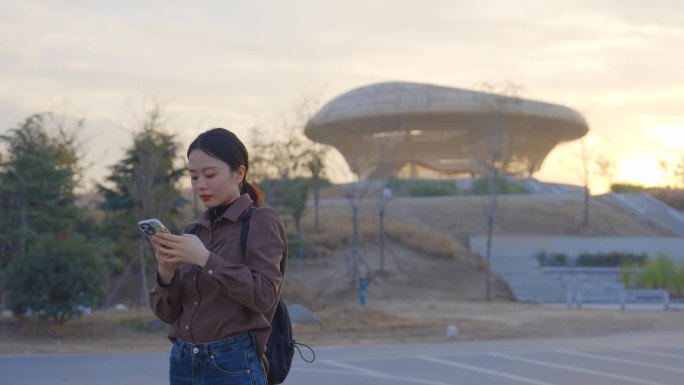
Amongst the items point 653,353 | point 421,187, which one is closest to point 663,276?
point 653,353

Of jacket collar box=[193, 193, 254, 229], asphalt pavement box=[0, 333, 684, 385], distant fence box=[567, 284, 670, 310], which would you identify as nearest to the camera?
jacket collar box=[193, 193, 254, 229]

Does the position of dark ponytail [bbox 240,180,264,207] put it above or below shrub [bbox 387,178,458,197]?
below

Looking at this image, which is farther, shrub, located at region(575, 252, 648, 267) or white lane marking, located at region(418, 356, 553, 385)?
shrub, located at region(575, 252, 648, 267)

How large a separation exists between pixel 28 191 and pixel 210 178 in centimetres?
2076

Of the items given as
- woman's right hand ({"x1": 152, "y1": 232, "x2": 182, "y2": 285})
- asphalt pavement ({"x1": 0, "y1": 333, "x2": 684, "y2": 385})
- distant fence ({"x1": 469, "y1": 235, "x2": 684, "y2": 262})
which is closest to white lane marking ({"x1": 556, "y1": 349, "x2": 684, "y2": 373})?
asphalt pavement ({"x1": 0, "y1": 333, "x2": 684, "y2": 385})

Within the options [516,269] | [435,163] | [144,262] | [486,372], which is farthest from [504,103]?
[435,163]

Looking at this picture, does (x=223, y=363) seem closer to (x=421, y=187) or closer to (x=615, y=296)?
(x=615, y=296)

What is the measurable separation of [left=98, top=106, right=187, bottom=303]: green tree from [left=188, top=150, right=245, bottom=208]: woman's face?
19399 millimetres

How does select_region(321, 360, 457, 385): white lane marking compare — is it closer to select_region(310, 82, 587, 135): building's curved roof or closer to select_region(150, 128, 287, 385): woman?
select_region(150, 128, 287, 385): woman

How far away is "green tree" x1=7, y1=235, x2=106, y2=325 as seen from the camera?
57.6 ft

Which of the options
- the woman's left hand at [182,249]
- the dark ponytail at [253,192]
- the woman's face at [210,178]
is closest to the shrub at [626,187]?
the dark ponytail at [253,192]

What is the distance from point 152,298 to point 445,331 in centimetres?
1664

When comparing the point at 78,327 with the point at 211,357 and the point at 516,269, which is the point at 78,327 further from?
the point at 516,269

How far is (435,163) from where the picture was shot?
7288 centimetres
